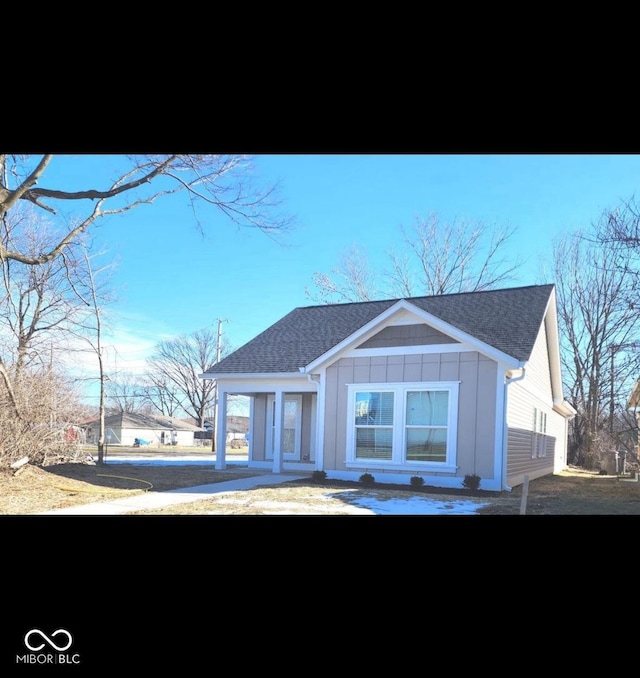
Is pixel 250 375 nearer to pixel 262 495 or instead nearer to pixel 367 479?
pixel 367 479

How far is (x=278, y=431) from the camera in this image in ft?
43.4

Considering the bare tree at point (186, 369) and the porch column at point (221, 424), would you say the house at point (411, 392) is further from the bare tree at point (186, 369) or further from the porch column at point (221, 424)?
the bare tree at point (186, 369)

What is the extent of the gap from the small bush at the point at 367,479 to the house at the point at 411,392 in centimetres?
23

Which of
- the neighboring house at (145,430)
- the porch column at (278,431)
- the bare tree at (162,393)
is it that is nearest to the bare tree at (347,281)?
the porch column at (278,431)

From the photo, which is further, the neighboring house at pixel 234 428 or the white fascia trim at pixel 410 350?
the neighboring house at pixel 234 428

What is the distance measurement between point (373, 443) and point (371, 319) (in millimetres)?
3168

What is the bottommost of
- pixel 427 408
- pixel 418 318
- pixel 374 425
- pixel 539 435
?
pixel 539 435

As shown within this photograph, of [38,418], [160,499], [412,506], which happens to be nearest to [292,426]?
[160,499]

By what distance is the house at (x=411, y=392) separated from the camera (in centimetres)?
1041

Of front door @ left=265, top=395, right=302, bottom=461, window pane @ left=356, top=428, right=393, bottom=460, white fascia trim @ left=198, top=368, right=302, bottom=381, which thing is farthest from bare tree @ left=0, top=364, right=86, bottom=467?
window pane @ left=356, top=428, right=393, bottom=460

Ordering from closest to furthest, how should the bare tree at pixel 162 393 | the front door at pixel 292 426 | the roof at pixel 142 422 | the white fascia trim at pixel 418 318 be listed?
the white fascia trim at pixel 418 318
the front door at pixel 292 426
the roof at pixel 142 422
the bare tree at pixel 162 393

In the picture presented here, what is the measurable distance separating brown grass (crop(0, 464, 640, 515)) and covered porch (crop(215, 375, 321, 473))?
1.61 m
